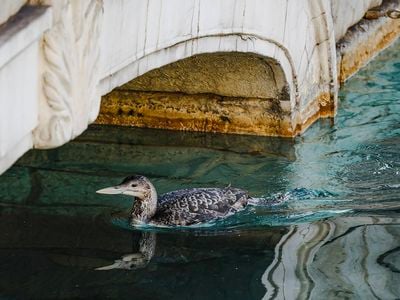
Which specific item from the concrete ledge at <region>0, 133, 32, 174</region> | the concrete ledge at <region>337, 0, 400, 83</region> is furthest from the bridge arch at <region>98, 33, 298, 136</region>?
the concrete ledge at <region>0, 133, 32, 174</region>

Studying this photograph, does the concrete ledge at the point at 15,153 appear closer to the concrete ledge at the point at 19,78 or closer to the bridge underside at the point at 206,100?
the concrete ledge at the point at 19,78

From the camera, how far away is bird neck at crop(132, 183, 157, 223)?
27.5ft

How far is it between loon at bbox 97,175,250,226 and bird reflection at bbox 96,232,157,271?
0.28 metres

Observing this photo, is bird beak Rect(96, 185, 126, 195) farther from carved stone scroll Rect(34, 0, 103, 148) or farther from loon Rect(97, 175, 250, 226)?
carved stone scroll Rect(34, 0, 103, 148)

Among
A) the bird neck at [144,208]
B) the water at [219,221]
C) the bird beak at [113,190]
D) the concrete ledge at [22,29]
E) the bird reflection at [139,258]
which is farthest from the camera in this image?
the bird neck at [144,208]

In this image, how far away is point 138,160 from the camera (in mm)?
9742

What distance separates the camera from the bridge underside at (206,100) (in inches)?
404

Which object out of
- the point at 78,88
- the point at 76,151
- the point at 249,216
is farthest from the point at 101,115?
the point at 78,88

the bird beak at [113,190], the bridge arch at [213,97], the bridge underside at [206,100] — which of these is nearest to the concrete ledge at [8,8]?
the bird beak at [113,190]

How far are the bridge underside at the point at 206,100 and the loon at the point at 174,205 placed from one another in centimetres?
185

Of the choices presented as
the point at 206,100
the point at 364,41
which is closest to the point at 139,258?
the point at 206,100

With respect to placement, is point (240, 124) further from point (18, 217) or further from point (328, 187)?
point (18, 217)

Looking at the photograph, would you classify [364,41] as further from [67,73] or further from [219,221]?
[67,73]

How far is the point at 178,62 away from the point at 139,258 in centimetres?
270
